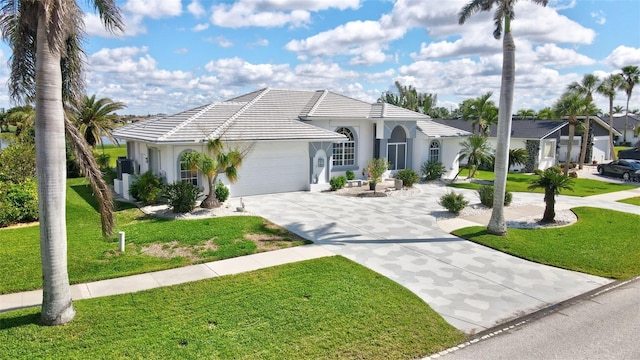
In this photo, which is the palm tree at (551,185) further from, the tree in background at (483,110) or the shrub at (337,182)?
the tree in background at (483,110)

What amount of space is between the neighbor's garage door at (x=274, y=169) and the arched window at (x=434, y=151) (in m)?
10.5

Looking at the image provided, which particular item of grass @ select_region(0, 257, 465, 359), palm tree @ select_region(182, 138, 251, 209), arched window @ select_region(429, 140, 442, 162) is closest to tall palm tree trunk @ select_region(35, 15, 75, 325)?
grass @ select_region(0, 257, 465, 359)

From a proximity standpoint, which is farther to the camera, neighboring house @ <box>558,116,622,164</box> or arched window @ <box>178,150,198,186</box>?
neighboring house @ <box>558,116,622,164</box>

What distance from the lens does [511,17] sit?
47.6 feet

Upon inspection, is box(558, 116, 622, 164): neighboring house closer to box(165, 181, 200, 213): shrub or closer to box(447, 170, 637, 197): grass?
box(447, 170, 637, 197): grass

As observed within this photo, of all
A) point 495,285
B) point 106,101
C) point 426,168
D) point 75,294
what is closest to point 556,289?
point 495,285

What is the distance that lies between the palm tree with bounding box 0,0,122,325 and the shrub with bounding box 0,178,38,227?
919cm

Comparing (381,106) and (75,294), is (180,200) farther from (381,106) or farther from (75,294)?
(381,106)

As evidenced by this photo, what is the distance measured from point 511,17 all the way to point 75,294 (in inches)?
586

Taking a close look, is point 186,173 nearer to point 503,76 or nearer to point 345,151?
point 345,151

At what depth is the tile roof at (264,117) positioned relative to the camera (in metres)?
20.9

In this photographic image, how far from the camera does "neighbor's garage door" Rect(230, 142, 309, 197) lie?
72.1 feet

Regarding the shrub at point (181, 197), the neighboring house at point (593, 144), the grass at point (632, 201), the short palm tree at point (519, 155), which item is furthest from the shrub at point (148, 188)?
the neighboring house at point (593, 144)

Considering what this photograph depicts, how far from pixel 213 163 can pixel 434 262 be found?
391 inches
